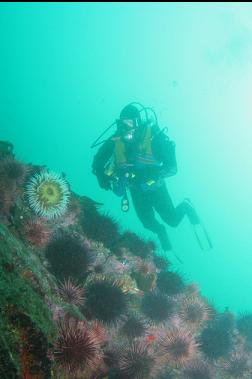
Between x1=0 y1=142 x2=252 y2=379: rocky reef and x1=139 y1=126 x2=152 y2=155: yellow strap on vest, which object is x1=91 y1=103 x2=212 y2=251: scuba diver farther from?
x1=0 y1=142 x2=252 y2=379: rocky reef

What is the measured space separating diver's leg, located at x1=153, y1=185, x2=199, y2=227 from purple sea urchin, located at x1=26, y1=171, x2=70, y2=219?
4.49m

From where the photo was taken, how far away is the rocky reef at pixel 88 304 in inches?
150

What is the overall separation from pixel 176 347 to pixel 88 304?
7.09ft

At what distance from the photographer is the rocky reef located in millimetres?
3807

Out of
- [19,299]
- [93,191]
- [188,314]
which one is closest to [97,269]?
[188,314]

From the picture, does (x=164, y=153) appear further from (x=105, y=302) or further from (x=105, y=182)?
(x=105, y=302)

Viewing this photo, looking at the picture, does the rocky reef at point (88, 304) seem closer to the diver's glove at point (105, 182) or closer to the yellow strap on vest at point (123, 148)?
the diver's glove at point (105, 182)

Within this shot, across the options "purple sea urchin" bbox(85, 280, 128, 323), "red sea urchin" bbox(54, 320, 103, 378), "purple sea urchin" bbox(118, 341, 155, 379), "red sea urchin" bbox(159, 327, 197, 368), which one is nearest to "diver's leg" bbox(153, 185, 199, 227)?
"red sea urchin" bbox(159, 327, 197, 368)

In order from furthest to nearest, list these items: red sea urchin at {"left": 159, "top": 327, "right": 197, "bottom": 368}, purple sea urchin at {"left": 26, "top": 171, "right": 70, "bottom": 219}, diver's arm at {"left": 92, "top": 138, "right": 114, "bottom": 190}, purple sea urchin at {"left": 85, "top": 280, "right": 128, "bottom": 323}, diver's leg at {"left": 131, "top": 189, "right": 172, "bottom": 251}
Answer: diver's leg at {"left": 131, "top": 189, "right": 172, "bottom": 251} < diver's arm at {"left": 92, "top": 138, "right": 114, "bottom": 190} < purple sea urchin at {"left": 26, "top": 171, "right": 70, "bottom": 219} < red sea urchin at {"left": 159, "top": 327, "right": 197, "bottom": 368} < purple sea urchin at {"left": 85, "top": 280, "right": 128, "bottom": 323}

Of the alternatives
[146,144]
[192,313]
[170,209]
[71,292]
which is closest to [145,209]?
[170,209]

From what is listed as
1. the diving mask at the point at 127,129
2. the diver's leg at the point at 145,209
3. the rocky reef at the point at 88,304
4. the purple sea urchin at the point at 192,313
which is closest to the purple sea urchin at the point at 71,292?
the rocky reef at the point at 88,304

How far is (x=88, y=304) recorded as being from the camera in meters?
→ 6.53

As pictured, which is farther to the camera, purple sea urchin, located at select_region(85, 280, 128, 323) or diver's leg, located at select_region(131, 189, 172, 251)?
diver's leg, located at select_region(131, 189, 172, 251)

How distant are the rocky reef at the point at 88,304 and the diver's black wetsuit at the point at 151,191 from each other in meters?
1.45
